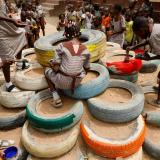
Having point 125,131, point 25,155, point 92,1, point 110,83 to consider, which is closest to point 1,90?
point 25,155

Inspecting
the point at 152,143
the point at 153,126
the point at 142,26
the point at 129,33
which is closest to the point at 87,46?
the point at 142,26

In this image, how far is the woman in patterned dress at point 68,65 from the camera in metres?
4.26

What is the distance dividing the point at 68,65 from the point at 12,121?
151cm

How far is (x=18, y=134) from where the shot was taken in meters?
4.83

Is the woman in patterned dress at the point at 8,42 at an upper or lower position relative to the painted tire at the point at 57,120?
upper

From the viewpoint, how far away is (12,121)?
4.81 metres

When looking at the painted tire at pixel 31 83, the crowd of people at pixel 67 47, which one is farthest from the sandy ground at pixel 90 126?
the painted tire at pixel 31 83

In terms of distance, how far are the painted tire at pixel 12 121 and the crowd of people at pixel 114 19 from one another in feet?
10.1

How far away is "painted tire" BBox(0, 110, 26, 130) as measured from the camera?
481 cm

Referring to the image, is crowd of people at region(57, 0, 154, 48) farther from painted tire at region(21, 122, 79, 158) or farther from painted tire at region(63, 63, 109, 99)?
painted tire at region(21, 122, 79, 158)

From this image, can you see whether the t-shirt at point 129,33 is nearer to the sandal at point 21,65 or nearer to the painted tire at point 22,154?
the sandal at point 21,65

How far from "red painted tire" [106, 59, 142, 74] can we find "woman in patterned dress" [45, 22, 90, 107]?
1048mm

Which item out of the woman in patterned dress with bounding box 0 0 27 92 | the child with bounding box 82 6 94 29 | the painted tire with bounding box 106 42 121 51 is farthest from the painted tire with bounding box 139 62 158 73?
the child with bounding box 82 6 94 29

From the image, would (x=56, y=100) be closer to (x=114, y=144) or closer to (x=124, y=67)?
(x=114, y=144)
